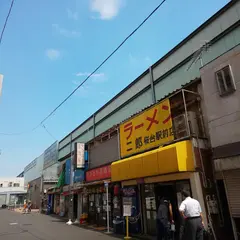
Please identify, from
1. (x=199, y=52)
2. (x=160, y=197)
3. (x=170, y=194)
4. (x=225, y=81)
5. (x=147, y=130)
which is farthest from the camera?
(x=147, y=130)

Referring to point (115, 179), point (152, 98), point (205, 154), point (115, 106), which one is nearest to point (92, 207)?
point (115, 179)

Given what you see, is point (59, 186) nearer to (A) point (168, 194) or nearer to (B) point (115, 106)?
(B) point (115, 106)

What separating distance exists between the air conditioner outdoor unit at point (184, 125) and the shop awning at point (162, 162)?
2.78 feet

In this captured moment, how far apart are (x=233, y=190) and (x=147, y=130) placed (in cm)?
495

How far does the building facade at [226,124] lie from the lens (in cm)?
810

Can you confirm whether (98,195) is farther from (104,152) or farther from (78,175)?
(78,175)

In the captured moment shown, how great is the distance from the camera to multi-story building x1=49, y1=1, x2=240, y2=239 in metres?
9.22

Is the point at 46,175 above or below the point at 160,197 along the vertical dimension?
above

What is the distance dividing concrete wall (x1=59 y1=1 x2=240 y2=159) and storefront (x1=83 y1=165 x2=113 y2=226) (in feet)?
14.0

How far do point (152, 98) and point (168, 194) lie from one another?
5894 millimetres

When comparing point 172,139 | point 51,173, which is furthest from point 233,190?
point 51,173

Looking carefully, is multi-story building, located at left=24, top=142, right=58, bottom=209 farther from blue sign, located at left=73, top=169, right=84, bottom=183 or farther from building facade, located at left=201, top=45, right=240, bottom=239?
building facade, located at left=201, top=45, right=240, bottom=239

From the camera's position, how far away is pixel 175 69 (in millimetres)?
13094

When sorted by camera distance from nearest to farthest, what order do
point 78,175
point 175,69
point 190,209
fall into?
1. point 190,209
2. point 175,69
3. point 78,175
